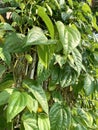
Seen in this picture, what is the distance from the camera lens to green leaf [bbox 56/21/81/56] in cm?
85

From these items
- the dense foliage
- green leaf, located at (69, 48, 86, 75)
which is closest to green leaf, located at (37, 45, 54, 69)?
the dense foliage

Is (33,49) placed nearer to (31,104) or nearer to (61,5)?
(31,104)

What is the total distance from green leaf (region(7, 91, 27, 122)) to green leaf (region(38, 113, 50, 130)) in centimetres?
14

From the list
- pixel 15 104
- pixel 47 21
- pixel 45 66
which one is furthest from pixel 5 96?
pixel 47 21

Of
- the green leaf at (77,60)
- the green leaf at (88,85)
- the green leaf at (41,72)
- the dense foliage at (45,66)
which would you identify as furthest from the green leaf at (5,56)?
the green leaf at (88,85)

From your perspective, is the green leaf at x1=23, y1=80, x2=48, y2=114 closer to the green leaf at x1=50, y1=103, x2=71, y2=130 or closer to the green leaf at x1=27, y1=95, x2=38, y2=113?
the green leaf at x1=27, y1=95, x2=38, y2=113

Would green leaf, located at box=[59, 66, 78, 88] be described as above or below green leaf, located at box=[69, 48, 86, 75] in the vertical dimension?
below

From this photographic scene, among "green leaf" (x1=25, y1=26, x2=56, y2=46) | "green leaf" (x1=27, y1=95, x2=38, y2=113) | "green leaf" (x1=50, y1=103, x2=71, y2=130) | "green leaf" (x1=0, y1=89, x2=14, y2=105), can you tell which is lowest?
"green leaf" (x1=50, y1=103, x2=71, y2=130)

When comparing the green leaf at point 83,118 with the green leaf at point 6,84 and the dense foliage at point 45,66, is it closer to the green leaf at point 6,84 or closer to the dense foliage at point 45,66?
the dense foliage at point 45,66

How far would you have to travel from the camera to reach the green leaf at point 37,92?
879mm

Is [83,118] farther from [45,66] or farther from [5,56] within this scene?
[5,56]

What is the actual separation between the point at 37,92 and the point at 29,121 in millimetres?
113

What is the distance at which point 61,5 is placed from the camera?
48.3 inches

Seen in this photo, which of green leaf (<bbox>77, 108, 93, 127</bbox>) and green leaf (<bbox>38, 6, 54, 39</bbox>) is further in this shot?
green leaf (<bbox>77, 108, 93, 127</bbox>)
